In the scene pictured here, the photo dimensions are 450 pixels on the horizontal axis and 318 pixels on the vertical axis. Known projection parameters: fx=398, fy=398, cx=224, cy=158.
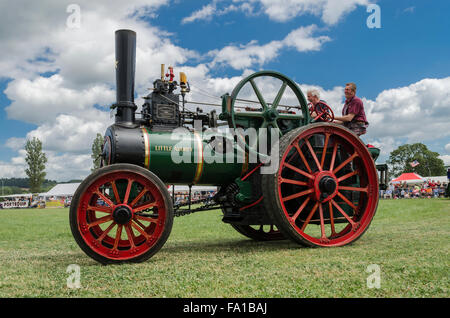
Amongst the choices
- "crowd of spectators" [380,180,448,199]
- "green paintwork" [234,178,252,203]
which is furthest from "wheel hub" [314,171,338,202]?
"crowd of spectators" [380,180,448,199]

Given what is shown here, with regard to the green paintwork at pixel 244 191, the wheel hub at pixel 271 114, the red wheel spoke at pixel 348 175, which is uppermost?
the wheel hub at pixel 271 114

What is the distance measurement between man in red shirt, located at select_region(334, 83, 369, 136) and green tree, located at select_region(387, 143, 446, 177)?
72014mm

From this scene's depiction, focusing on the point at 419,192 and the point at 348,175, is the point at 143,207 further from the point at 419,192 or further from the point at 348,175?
the point at 419,192

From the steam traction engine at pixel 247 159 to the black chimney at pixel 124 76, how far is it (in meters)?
0.01

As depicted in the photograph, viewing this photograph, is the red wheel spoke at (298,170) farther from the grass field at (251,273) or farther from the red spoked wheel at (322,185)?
the grass field at (251,273)

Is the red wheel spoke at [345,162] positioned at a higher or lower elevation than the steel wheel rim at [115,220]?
higher

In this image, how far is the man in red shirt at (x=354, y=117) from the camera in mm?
6446

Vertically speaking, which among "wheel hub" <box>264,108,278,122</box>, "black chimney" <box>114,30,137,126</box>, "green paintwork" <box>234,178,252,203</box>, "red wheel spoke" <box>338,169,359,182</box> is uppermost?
"black chimney" <box>114,30,137,126</box>

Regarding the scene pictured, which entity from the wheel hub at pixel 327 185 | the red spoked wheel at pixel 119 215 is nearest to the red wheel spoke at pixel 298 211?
the wheel hub at pixel 327 185

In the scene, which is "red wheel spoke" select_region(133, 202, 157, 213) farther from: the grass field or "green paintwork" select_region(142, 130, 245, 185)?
"green paintwork" select_region(142, 130, 245, 185)

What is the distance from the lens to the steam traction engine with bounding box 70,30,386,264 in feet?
18.0

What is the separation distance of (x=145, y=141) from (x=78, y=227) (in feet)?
4.91
